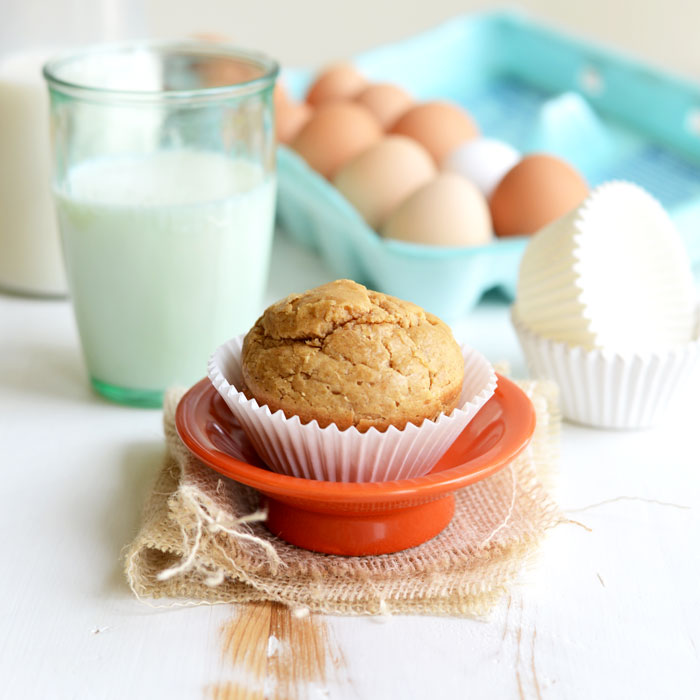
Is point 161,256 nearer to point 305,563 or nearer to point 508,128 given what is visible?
point 305,563

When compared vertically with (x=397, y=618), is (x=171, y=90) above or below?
above

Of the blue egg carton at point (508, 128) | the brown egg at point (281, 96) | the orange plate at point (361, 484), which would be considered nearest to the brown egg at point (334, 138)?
the blue egg carton at point (508, 128)

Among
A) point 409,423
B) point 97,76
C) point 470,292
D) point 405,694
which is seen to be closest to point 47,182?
point 97,76

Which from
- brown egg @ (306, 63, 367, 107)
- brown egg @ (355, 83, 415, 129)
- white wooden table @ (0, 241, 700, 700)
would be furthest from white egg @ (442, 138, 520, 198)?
white wooden table @ (0, 241, 700, 700)

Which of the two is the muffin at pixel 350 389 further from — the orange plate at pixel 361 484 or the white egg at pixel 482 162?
the white egg at pixel 482 162

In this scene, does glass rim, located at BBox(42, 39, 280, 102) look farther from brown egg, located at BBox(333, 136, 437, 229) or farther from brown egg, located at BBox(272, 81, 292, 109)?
brown egg, located at BBox(272, 81, 292, 109)

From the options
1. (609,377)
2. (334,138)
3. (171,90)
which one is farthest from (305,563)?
(334,138)
